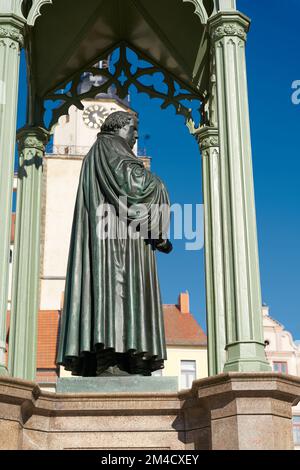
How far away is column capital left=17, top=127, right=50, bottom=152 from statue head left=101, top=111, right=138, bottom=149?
143 centimetres

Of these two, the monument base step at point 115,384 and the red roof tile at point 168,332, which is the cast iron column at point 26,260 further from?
the red roof tile at point 168,332

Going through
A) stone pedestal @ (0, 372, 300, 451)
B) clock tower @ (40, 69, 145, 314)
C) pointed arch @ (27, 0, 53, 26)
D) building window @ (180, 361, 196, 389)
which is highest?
clock tower @ (40, 69, 145, 314)

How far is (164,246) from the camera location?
11625 millimetres

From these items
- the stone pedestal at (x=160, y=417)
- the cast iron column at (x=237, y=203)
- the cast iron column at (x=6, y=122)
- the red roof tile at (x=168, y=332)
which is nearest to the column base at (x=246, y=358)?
the cast iron column at (x=237, y=203)

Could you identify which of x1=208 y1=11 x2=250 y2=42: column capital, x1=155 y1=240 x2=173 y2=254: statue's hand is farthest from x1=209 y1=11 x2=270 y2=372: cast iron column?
x1=155 y1=240 x2=173 y2=254: statue's hand

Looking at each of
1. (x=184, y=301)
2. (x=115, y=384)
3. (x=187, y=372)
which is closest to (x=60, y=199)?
(x=184, y=301)

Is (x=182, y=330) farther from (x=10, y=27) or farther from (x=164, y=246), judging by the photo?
(x=10, y=27)

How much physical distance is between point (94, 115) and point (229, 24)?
6483 cm

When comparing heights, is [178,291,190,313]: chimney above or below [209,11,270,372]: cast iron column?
above

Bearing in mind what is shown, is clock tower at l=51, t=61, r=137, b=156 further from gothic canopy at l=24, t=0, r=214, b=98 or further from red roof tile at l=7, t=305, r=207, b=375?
gothic canopy at l=24, t=0, r=214, b=98

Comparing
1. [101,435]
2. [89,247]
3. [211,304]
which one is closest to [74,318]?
[89,247]

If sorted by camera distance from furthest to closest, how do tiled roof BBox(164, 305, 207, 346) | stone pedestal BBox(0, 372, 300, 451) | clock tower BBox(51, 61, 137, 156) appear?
1. clock tower BBox(51, 61, 137, 156)
2. tiled roof BBox(164, 305, 207, 346)
3. stone pedestal BBox(0, 372, 300, 451)

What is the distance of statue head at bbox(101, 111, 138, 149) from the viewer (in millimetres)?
12367

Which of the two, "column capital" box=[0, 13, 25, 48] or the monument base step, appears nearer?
the monument base step
